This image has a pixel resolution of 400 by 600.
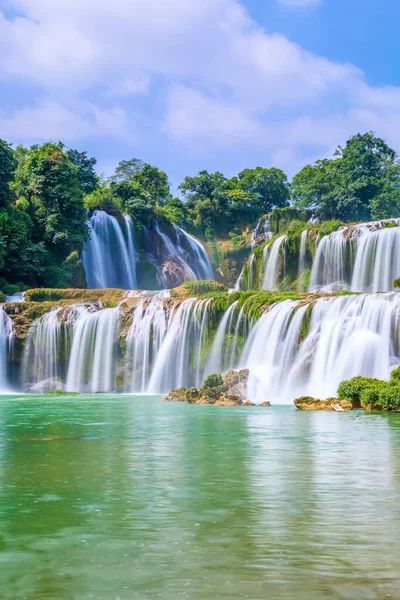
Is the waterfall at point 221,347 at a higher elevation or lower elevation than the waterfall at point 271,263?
lower

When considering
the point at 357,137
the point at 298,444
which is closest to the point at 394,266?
→ the point at 298,444

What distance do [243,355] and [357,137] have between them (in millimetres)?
56326

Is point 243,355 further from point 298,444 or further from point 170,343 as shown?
point 298,444

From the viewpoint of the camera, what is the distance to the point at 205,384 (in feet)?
106

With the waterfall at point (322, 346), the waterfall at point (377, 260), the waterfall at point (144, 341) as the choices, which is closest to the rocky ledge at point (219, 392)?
the waterfall at point (322, 346)

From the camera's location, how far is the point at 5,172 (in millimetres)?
54625

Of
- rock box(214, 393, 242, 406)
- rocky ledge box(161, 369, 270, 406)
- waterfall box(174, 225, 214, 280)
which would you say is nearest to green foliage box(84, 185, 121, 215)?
waterfall box(174, 225, 214, 280)

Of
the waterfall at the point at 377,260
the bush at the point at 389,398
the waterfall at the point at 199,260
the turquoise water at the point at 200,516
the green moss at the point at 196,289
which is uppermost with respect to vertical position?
the waterfall at the point at 199,260

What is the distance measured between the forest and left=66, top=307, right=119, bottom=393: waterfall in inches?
399

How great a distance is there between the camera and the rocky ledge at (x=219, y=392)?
2969cm

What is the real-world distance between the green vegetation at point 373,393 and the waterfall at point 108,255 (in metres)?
35.0

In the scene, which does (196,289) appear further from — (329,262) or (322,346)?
(322,346)

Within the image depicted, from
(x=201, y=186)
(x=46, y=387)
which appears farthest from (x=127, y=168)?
(x=46, y=387)

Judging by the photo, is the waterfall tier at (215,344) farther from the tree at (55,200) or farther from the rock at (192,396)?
the tree at (55,200)
